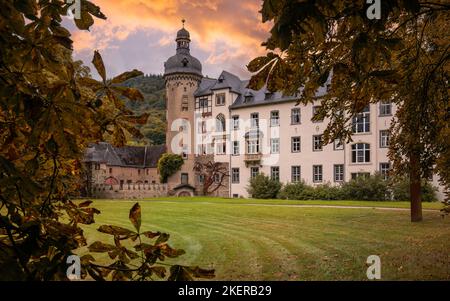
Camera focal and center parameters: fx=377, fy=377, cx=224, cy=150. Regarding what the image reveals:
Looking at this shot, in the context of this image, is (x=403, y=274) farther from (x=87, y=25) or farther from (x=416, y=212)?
(x=416, y=212)

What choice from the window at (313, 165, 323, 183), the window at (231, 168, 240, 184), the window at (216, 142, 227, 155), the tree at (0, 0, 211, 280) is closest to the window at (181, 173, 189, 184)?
the window at (216, 142, 227, 155)

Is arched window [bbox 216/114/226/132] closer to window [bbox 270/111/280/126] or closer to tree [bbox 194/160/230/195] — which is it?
tree [bbox 194/160/230/195]

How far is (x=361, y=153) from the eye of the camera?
34.6 metres

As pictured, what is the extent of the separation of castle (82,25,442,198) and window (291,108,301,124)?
103mm

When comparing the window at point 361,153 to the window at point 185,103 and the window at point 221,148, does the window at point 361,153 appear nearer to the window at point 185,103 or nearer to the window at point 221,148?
the window at point 221,148

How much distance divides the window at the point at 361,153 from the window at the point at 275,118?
8.83 meters

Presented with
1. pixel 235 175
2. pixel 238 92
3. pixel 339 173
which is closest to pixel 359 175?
pixel 339 173

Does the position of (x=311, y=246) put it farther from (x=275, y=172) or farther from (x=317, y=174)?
(x=275, y=172)

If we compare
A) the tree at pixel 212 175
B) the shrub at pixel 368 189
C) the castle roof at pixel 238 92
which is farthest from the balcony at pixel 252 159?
the shrub at pixel 368 189

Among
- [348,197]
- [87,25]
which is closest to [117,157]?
[348,197]

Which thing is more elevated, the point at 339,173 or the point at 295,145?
the point at 295,145

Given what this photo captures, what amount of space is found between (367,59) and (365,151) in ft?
113

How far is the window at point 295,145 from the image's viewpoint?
128ft

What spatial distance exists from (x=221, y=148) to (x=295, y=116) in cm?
998
